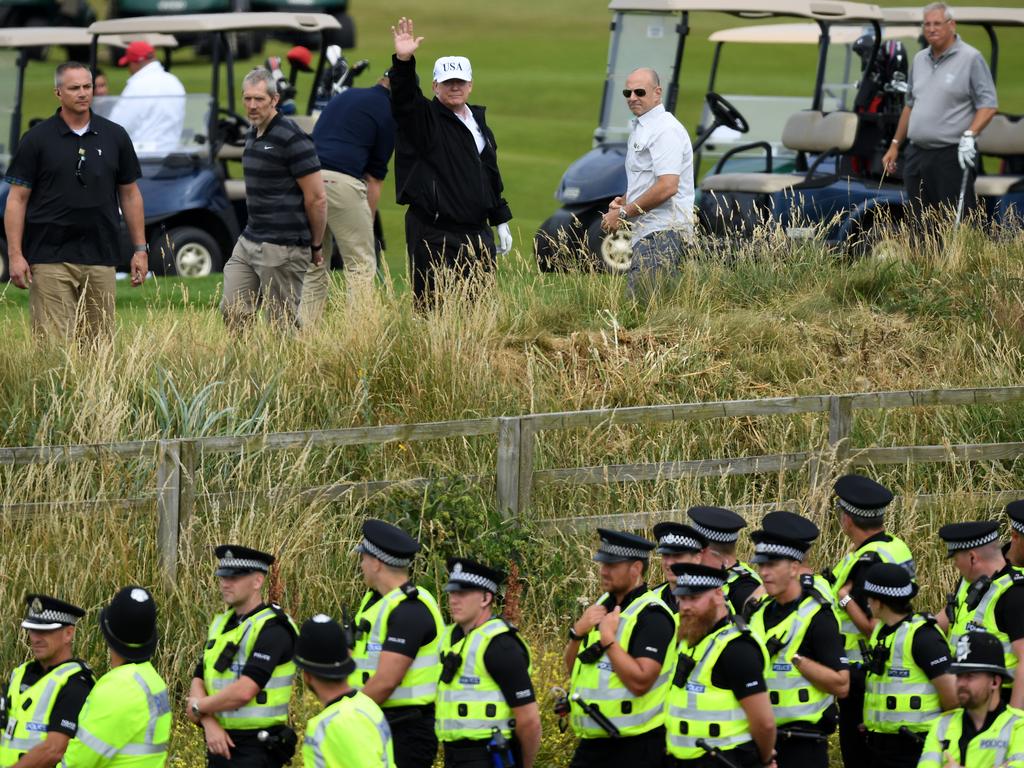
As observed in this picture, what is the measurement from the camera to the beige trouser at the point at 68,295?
10070 millimetres

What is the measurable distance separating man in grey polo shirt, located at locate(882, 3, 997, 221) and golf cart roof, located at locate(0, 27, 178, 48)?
8.19 m

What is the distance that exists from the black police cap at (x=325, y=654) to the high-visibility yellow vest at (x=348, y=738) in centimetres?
10

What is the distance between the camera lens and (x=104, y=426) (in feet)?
28.4

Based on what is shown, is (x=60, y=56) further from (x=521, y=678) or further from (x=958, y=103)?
(x=521, y=678)

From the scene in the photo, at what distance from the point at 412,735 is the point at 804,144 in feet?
28.5

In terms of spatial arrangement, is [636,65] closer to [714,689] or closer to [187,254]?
[187,254]

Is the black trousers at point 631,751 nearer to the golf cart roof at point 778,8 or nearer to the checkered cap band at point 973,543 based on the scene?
the checkered cap band at point 973,543

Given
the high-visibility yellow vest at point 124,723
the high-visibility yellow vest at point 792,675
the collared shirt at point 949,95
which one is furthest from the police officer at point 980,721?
the collared shirt at point 949,95

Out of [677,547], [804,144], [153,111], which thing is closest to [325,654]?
[677,547]

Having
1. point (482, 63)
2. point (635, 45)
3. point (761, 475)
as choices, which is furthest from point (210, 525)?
point (482, 63)

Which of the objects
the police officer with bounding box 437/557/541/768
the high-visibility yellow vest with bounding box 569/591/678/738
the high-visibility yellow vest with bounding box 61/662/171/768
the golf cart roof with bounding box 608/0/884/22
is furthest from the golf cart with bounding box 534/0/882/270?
the high-visibility yellow vest with bounding box 61/662/171/768

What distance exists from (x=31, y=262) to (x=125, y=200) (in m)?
0.65

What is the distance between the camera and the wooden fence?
26.7 feet

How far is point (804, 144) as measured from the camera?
14.2 m
